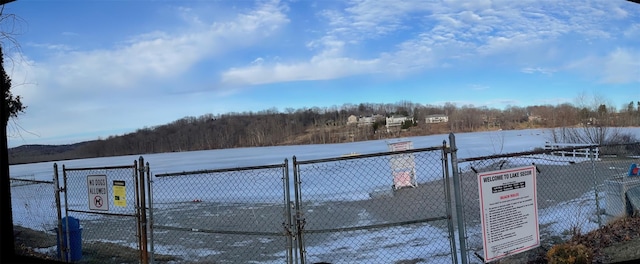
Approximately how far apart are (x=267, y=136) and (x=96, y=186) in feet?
184

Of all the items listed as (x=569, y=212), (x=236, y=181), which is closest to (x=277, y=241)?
(x=569, y=212)

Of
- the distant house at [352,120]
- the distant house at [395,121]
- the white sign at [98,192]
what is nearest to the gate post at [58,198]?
the white sign at [98,192]

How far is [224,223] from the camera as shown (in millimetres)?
11664

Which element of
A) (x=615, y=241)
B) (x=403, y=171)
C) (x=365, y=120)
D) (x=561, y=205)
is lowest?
(x=561, y=205)

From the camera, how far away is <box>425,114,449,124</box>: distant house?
54.5 m

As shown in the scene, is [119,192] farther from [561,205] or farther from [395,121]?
[395,121]

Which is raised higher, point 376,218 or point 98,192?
point 98,192

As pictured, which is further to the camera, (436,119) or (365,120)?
(365,120)

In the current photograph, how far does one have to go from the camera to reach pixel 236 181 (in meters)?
23.9

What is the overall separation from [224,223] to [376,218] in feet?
12.8

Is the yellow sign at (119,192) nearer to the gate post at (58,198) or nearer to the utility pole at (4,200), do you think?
the gate post at (58,198)

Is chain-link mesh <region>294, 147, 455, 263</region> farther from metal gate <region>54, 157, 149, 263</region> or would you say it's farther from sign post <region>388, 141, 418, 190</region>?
metal gate <region>54, 157, 149, 263</region>

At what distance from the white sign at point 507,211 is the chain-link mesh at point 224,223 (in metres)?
2.17

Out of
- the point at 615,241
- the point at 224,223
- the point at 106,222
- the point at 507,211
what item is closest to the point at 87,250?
the point at 224,223
